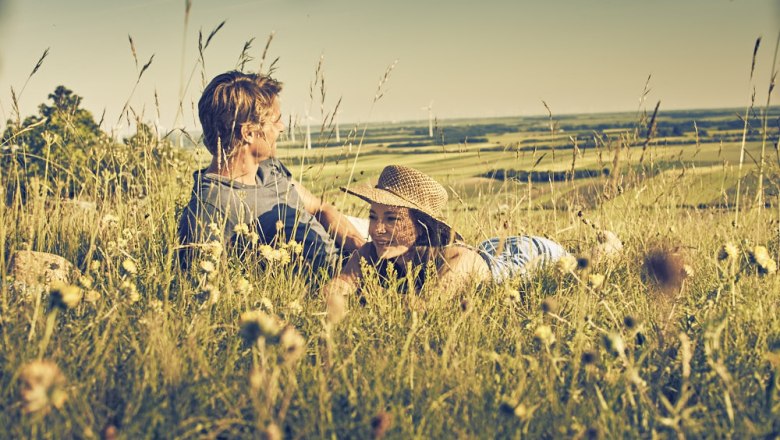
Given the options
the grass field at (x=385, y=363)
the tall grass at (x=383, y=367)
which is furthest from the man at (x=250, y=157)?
the tall grass at (x=383, y=367)

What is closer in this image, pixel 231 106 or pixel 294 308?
pixel 294 308

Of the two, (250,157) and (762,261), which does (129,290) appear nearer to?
(250,157)

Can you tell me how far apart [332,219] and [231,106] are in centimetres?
95

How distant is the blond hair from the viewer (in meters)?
3.51

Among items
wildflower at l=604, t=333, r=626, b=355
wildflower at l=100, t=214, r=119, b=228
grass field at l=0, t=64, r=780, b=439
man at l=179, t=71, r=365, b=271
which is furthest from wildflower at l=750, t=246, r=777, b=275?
wildflower at l=100, t=214, r=119, b=228

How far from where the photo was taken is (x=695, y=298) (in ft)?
8.17

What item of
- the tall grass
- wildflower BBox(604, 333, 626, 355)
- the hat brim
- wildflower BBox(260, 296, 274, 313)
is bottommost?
the tall grass

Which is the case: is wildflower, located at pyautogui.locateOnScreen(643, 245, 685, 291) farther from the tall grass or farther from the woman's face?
the woman's face

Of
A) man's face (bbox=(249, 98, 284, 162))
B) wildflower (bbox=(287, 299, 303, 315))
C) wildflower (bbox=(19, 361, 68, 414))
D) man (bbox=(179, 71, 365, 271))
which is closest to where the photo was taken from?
wildflower (bbox=(19, 361, 68, 414))

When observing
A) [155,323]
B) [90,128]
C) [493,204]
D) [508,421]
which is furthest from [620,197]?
[90,128]

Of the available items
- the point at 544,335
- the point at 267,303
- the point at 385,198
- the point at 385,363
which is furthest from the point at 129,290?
the point at 385,198

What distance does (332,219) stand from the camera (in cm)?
401

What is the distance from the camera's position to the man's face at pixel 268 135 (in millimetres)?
3637

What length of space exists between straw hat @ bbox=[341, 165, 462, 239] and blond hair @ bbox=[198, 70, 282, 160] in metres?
0.73
